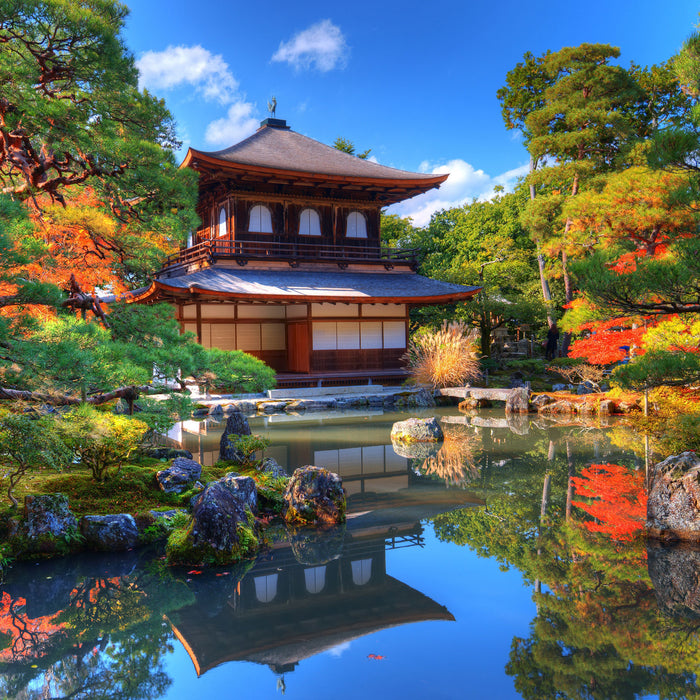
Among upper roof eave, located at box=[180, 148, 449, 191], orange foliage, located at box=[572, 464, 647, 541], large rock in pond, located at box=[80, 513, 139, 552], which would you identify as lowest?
orange foliage, located at box=[572, 464, 647, 541]

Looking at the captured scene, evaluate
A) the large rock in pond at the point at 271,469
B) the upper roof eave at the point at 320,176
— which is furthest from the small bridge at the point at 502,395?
the large rock in pond at the point at 271,469

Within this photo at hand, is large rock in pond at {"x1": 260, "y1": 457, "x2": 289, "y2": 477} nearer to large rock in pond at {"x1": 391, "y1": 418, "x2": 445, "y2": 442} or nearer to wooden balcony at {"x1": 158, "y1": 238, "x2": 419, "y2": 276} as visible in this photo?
large rock in pond at {"x1": 391, "y1": 418, "x2": 445, "y2": 442}

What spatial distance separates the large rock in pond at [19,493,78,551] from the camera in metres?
4.82

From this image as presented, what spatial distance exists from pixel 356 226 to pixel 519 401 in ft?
27.1

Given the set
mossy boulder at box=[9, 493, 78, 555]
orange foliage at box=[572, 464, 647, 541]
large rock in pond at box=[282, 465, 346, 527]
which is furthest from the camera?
large rock in pond at box=[282, 465, 346, 527]

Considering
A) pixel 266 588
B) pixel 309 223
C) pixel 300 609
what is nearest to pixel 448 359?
pixel 309 223

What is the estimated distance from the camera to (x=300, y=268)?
17.4 metres

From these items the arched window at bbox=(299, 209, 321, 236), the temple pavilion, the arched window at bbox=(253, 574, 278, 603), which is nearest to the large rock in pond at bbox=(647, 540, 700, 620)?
the arched window at bbox=(253, 574, 278, 603)

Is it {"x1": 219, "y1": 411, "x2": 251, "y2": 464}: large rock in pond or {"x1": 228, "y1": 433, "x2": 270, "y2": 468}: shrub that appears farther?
{"x1": 219, "y1": 411, "x2": 251, "y2": 464}: large rock in pond

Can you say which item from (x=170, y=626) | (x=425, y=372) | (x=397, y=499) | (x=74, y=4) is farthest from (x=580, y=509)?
(x=425, y=372)

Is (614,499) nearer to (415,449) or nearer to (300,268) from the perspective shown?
(415,449)

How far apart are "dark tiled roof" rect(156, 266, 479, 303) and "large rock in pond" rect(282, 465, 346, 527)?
866cm

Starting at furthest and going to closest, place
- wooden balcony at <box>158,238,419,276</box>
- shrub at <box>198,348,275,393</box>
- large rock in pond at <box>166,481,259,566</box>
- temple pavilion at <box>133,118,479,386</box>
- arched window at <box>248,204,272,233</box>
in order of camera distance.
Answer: arched window at <box>248,204,272,233</box> → wooden balcony at <box>158,238,419,276</box> → temple pavilion at <box>133,118,479,386</box> → shrub at <box>198,348,275,393</box> → large rock in pond at <box>166,481,259,566</box>

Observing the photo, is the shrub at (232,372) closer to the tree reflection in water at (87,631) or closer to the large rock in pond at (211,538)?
the large rock in pond at (211,538)
